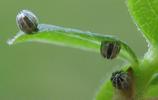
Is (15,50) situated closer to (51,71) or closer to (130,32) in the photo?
(51,71)

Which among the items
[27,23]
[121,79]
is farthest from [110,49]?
[27,23]

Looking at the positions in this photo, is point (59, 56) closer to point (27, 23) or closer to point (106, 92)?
point (27, 23)

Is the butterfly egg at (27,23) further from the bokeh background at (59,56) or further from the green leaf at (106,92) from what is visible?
the bokeh background at (59,56)

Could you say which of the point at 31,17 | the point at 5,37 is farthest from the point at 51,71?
the point at 31,17

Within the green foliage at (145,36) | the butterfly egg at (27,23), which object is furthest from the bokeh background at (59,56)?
the green foliage at (145,36)

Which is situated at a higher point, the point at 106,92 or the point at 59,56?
the point at 59,56

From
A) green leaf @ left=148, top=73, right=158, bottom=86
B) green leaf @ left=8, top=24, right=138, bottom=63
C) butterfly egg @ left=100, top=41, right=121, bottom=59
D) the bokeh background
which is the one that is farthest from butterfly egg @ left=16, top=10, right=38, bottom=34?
the bokeh background
